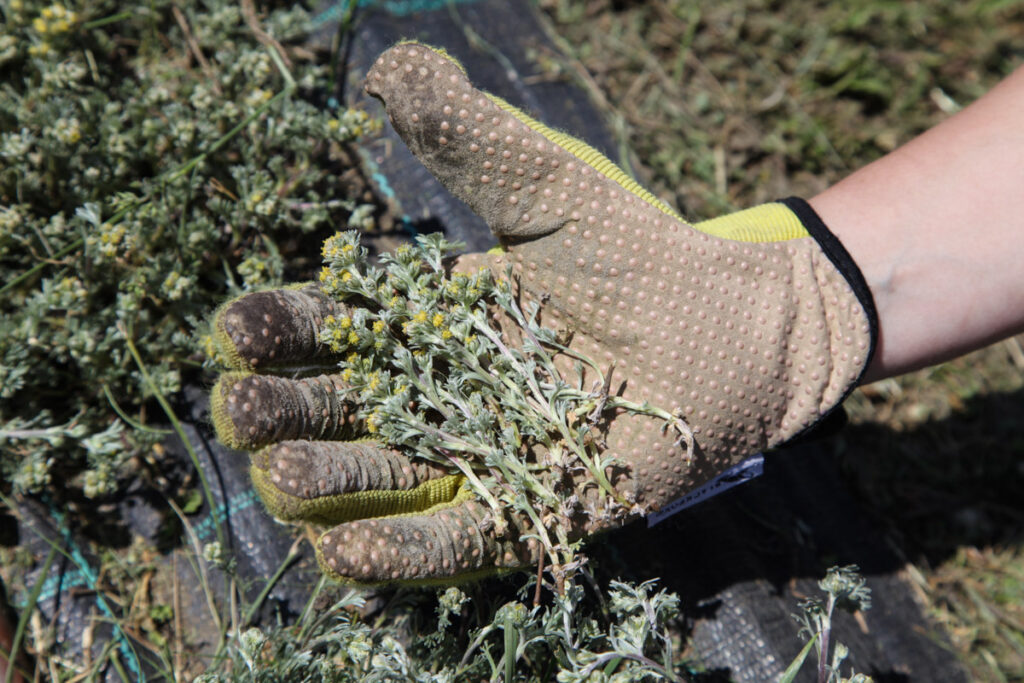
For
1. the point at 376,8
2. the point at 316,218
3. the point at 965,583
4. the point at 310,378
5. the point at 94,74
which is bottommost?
the point at 965,583

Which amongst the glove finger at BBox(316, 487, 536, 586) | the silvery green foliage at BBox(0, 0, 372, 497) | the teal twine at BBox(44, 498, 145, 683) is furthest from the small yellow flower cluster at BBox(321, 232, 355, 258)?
the teal twine at BBox(44, 498, 145, 683)

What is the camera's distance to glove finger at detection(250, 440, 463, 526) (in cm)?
195

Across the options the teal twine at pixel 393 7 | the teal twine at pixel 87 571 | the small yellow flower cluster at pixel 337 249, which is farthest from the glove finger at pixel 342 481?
the teal twine at pixel 393 7

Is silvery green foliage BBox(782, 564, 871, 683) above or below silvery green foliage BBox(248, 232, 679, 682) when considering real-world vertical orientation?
below

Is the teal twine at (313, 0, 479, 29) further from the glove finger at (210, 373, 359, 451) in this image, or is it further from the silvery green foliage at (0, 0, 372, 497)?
the glove finger at (210, 373, 359, 451)

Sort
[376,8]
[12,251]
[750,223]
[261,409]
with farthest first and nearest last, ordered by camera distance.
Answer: [376,8], [12,251], [750,223], [261,409]

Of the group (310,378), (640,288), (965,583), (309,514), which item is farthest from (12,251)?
(965,583)

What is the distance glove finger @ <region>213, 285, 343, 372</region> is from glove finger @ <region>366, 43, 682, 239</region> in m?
0.55

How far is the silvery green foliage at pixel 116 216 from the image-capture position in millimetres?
2471

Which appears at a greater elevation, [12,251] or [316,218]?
[316,218]

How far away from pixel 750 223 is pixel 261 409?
167cm

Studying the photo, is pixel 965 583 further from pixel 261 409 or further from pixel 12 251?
pixel 12 251

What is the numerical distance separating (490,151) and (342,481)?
1.02m

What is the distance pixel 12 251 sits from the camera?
2.67 metres
